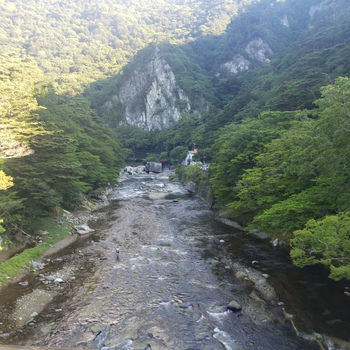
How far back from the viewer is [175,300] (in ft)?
48.5

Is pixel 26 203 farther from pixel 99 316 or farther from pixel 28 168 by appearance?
pixel 99 316

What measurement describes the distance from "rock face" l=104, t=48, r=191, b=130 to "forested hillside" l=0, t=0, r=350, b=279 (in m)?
0.57

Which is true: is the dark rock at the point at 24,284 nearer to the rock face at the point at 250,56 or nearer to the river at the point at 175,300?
the river at the point at 175,300

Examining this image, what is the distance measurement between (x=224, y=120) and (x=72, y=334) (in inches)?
2816

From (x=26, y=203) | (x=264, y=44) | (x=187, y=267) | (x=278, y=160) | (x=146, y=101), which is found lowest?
(x=187, y=267)

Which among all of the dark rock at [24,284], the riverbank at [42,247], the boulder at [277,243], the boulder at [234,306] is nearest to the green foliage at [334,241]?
the boulder at [234,306]

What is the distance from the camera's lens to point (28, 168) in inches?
909

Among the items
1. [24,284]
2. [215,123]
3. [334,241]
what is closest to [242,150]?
[334,241]

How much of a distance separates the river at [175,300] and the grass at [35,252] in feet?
3.01

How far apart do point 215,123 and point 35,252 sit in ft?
218

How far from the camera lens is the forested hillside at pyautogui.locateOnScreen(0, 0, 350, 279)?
15883mm

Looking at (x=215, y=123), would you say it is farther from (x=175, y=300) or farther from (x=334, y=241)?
(x=334, y=241)

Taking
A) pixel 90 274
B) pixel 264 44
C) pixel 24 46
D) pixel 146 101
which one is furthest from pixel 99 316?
pixel 24 46

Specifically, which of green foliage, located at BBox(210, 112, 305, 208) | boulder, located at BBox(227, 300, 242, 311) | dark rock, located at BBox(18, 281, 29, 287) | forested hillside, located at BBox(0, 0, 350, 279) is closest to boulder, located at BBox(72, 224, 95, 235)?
forested hillside, located at BBox(0, 0, 350, 279)
